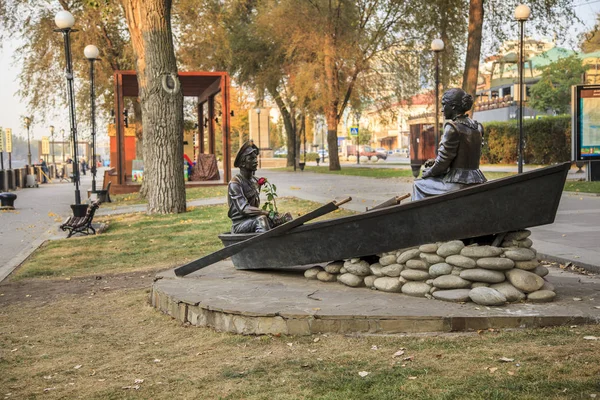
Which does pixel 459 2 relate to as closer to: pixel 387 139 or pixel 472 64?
pixel 472 64

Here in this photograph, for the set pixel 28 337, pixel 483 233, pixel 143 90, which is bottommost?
pixel 28 337

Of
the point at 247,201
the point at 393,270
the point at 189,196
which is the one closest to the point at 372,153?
the point at 189,196

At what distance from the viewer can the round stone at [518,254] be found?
592 cm

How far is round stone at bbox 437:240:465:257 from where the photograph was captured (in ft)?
20.0

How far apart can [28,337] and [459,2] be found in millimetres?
23036

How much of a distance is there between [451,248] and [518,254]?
1.83ft

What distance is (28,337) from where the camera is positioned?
6418 millimetres

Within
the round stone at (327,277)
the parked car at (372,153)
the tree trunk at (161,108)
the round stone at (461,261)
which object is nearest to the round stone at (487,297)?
the round stone at (461,261)

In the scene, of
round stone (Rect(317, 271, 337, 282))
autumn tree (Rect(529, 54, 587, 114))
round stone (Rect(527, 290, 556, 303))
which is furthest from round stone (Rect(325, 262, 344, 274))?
autumn tree (Rect(529, 54, 587, 114))

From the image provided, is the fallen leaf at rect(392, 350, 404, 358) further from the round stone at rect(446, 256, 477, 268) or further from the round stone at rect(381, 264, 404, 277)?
the round stone at rect(381, 264, 404, 277)

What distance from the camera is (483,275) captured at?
5.92 m

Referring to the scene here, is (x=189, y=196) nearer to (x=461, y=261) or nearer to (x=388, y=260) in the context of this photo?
(x=388, y=260)

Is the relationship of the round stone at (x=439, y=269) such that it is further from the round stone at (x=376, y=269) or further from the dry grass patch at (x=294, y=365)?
the dry grass patch at (x=294, y=365)

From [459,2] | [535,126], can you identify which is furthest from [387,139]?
[459,2]
